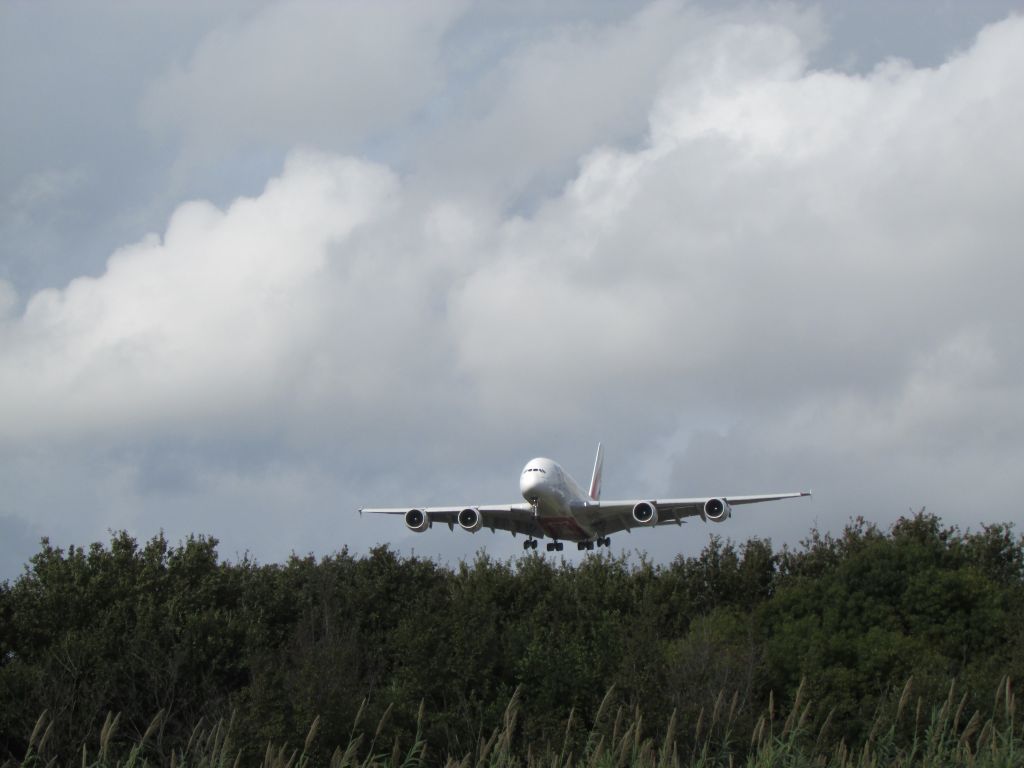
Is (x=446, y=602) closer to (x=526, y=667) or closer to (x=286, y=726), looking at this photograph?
(x=526, y=667)

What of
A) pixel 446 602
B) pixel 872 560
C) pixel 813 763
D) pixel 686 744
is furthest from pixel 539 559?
pixel 813 763

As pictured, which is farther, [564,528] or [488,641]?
[564,528]

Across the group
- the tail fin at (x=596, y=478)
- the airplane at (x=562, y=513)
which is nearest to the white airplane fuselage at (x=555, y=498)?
the airplane at (x=562, y=513)

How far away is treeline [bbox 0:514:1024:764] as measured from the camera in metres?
34.6

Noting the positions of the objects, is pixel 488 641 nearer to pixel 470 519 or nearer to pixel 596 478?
pixel 470 519

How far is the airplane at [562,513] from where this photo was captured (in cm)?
4971

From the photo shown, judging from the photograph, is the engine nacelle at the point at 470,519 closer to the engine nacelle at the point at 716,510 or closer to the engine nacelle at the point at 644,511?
the engine nacelle at the point at 644,511

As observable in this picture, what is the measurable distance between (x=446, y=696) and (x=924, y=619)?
20.8m

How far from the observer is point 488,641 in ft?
138

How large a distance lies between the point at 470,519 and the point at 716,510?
32.2 feet

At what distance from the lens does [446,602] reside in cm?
5278

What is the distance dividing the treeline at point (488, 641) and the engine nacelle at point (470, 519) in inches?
119

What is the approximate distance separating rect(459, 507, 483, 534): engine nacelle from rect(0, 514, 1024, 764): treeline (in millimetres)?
3011

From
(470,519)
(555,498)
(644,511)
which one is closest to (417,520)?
(470,519)
